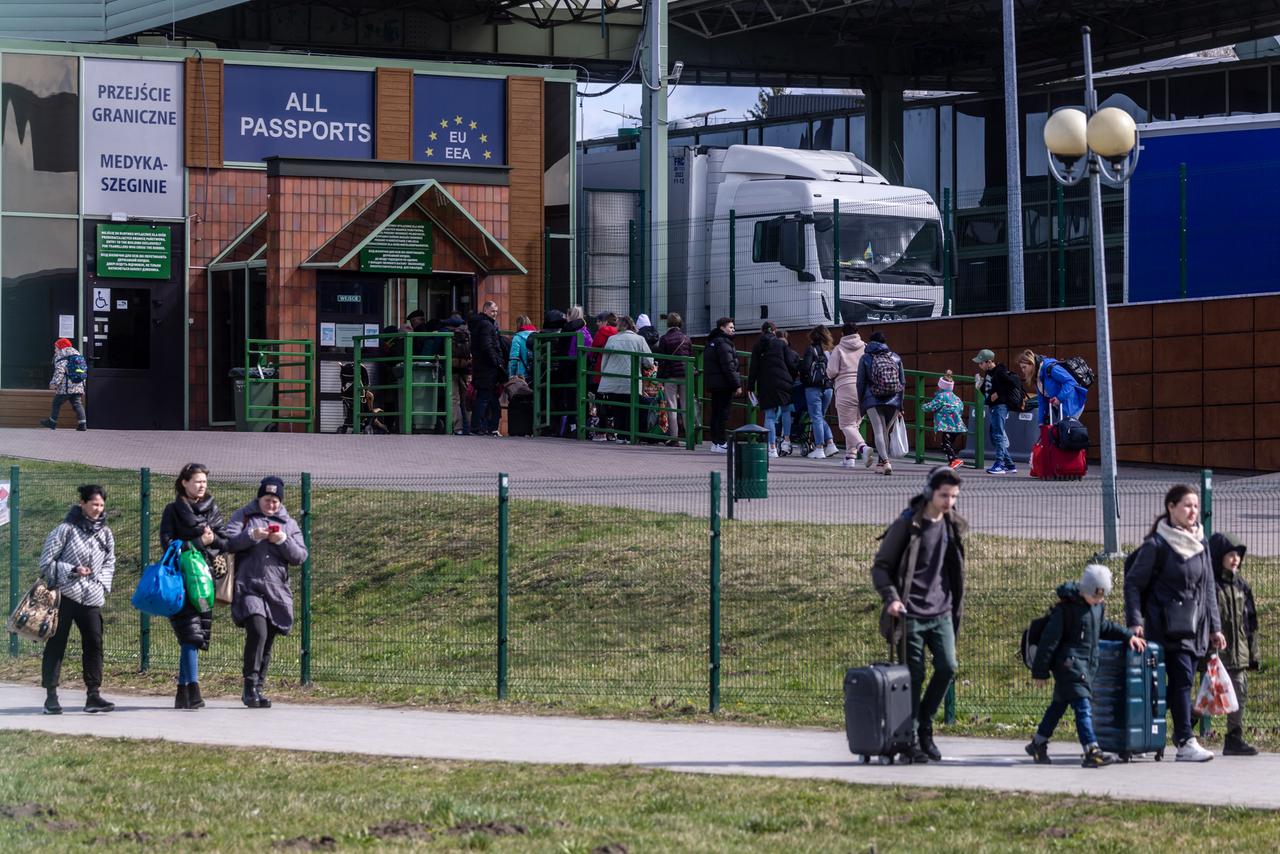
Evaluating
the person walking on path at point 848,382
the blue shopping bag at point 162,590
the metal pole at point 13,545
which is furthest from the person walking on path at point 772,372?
the blue shopping bag at point 162,590

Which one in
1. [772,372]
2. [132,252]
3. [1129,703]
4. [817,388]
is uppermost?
[132,252]

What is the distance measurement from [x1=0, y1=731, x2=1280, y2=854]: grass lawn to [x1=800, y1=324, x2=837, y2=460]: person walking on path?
1464cm

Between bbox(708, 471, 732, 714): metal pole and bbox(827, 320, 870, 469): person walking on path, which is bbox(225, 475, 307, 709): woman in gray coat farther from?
bbox(827, 320, 870, 469): person walking on path

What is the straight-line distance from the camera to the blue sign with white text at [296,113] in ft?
108

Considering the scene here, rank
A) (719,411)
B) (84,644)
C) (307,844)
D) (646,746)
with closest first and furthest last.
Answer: (307,844) → (646,746) → (84,644) → (719,411)

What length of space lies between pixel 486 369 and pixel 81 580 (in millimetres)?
13588

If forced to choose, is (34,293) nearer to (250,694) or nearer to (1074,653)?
(250,694)

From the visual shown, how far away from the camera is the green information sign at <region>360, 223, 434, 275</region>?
98.0 feet

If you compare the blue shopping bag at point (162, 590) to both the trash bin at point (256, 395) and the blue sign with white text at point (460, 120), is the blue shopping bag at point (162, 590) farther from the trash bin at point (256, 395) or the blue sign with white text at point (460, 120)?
the blue sign with white text at point (460, 120)

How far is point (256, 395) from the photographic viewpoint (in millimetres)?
29203

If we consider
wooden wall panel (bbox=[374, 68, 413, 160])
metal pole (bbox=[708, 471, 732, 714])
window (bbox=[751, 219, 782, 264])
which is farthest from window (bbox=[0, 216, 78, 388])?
metal pole (bbox=[708, 471, 732, 714])

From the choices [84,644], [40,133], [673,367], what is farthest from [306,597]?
[40,133]

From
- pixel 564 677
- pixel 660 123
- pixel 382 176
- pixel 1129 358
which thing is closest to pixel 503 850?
pixel 564 677

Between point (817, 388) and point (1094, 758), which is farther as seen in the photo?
point (817, 388)
